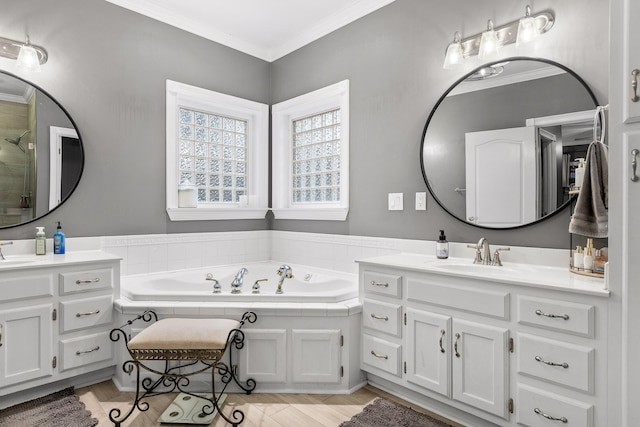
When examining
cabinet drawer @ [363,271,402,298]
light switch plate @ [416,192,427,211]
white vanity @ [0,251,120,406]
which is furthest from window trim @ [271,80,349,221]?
white vanity @ [0,251,120,406]

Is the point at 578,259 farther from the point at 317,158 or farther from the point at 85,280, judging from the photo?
the point at 85,280

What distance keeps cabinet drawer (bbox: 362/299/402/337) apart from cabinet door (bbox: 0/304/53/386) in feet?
6.18

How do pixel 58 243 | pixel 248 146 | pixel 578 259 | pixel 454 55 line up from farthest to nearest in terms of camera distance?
pixel 248 146 → pixel 58 243 → pixel 454 55 → pixel 578 259

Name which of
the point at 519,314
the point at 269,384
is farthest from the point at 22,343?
the point at 519,314

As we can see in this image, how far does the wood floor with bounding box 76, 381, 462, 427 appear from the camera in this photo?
6.55ft

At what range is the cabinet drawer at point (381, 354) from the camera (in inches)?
86.7

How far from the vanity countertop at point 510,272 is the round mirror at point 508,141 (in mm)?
A: 292

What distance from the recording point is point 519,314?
1.71 m

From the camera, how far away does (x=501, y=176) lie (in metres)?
2.26

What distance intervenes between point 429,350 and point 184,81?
9.34ft

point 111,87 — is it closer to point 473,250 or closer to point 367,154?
point 367,154

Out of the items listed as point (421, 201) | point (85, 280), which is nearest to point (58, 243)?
point (85, 280)

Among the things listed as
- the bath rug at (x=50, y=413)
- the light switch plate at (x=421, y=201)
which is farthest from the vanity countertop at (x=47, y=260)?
the light switch plate at (x=421, y=201)

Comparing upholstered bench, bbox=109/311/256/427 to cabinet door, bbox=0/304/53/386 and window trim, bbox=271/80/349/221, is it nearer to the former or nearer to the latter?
cabinet door, bbox=0/304/53/386
